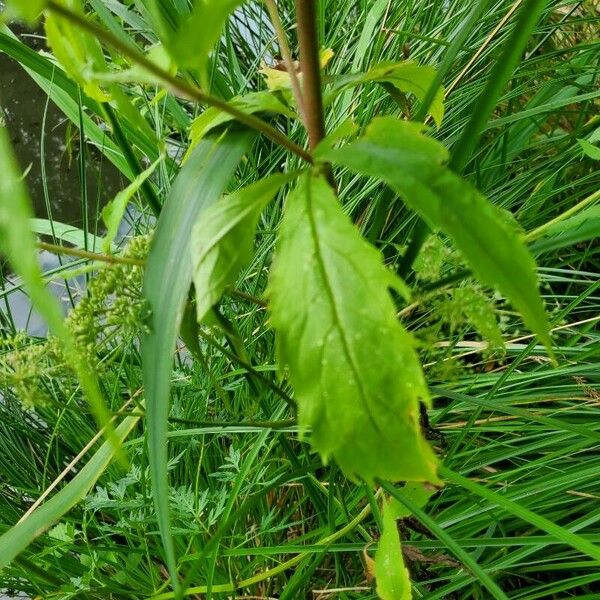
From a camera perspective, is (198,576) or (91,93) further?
(198,576)

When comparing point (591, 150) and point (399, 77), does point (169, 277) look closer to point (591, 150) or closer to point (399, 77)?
point (399, 77)

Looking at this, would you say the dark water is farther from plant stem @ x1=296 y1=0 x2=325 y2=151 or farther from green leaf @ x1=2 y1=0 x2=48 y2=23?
green leaf @ x1=2 y1=0 x2=48 y2=23

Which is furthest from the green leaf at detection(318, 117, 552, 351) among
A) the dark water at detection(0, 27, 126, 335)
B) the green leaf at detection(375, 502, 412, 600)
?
the dark water at detection(0, 27, 126, 335)

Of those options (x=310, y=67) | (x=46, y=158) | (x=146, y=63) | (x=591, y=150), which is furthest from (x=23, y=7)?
(x=46, y=158)

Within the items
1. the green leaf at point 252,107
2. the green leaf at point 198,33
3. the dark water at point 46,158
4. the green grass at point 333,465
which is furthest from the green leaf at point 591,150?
the dark water at point 46,158

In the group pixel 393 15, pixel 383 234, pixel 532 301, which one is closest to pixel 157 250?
pixel 532 301

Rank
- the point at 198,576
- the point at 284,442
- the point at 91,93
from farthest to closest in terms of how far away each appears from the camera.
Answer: the point at 198,576 < the point at 284,442 < the point at 91,93

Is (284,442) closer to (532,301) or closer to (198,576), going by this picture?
(198,576)

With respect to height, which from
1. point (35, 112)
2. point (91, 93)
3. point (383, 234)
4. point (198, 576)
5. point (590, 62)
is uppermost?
point (35, 112)
